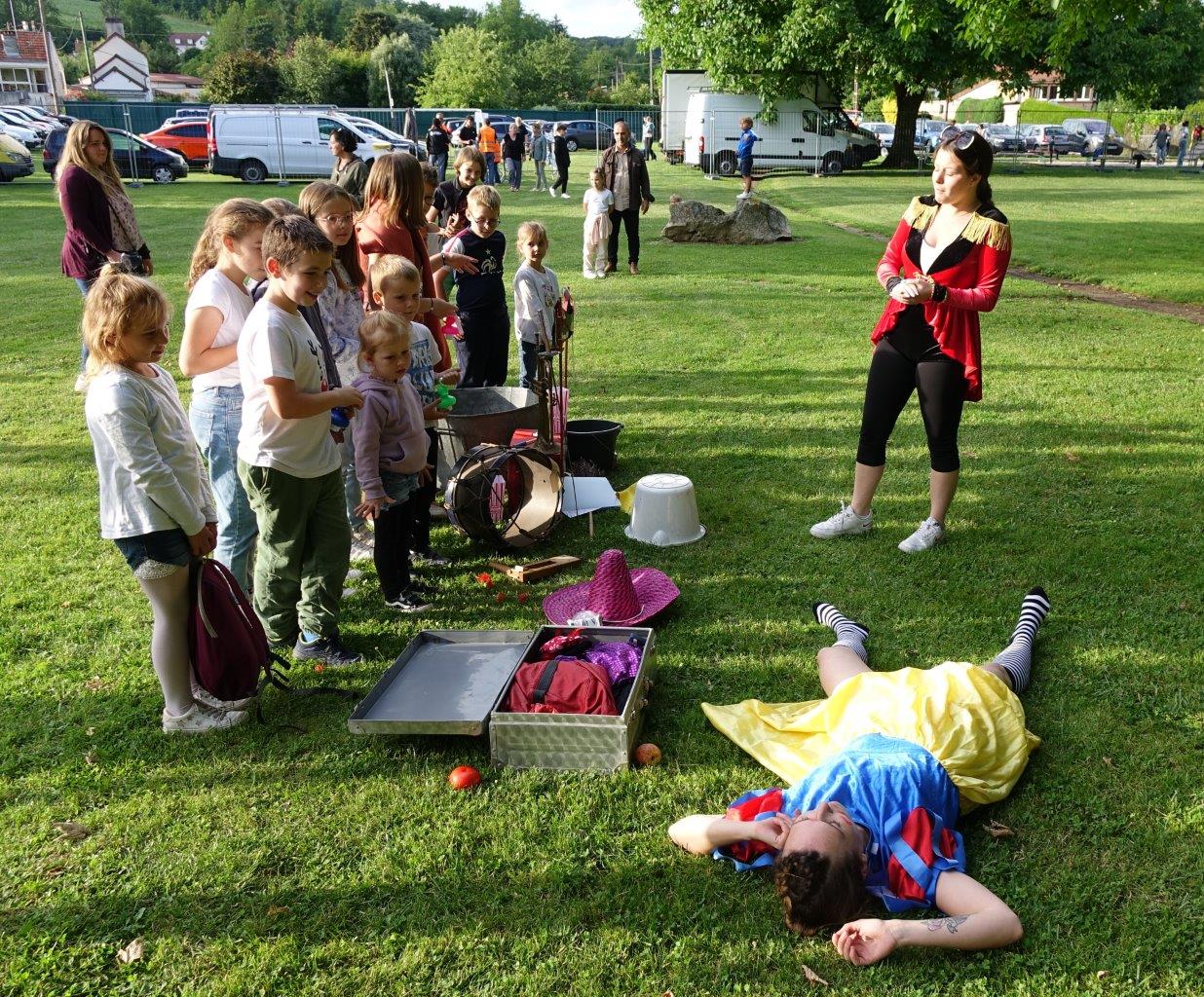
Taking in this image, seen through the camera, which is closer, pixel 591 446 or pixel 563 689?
pixel 563 689

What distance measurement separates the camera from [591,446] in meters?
5.92

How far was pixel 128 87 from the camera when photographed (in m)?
90.1

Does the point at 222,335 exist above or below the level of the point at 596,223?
below

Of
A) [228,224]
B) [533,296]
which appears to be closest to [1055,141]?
[533,296]

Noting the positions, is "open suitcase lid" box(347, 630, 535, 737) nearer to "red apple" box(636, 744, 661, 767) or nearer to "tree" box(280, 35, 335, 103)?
"red apple" box(636, 744, 661, 767)

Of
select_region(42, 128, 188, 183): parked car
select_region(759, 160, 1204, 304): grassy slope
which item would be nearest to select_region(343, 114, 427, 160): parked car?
select_region(42, 128, 188, 183): parked car

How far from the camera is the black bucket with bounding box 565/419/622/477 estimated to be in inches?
231

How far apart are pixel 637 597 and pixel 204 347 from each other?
2063mm

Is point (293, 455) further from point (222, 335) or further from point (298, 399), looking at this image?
point (222, 335)

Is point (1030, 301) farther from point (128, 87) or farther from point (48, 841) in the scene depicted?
point (128, 87)

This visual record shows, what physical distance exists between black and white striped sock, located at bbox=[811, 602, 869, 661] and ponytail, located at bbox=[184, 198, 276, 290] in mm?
2786

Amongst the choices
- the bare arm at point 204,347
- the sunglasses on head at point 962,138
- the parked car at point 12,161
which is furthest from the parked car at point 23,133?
the sunglasses on head at point 962,138

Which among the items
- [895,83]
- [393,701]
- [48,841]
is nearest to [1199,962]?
[393,701]

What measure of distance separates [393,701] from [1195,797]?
274cm
